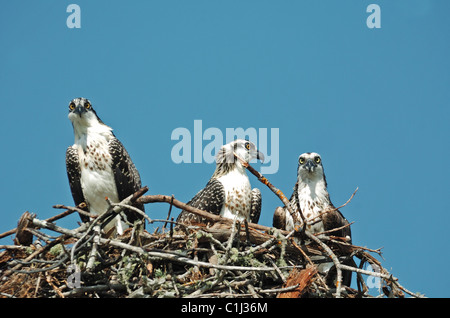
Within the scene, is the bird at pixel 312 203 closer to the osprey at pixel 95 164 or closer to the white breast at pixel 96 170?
the osprey at pixel 95 164

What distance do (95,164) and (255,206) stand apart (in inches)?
100

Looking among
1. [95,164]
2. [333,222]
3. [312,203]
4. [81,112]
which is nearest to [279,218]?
[312,203]

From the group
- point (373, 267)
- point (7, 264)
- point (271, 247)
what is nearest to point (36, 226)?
point (7, 264)

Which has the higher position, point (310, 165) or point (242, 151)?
point (242, 151)

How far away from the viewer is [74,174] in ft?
36.0

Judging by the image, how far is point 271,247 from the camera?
8.46 meters

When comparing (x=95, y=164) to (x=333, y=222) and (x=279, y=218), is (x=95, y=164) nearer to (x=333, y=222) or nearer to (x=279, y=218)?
(x=279, y=218)

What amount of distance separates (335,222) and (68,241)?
3.80 m

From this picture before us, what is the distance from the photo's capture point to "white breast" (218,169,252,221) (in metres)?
10.5
